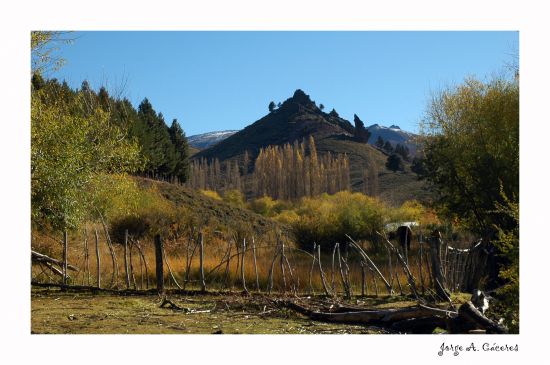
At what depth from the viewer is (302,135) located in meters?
69.1

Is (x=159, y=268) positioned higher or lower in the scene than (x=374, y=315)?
higher

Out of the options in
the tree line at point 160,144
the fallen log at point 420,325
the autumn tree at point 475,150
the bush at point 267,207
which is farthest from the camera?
the bush at point 267,207

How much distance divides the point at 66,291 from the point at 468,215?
9813mm

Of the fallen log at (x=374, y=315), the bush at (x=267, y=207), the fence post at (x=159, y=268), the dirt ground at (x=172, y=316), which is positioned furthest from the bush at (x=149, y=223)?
the bush at (x=267, y=207)

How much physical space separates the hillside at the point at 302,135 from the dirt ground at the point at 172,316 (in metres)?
44.9

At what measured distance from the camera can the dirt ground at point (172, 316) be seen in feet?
23.8

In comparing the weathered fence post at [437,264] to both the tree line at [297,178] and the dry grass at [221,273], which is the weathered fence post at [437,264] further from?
the tree line at [297,178]

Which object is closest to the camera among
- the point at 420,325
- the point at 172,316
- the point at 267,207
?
the point at 420,325

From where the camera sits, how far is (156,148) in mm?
35906

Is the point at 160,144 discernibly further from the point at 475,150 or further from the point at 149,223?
the point at 475,150

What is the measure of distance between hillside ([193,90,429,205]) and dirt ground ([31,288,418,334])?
147 ft

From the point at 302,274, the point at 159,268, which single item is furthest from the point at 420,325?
the point at 159,268

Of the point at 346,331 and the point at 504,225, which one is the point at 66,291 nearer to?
the point at 346,331

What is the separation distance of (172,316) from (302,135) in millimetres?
61394
